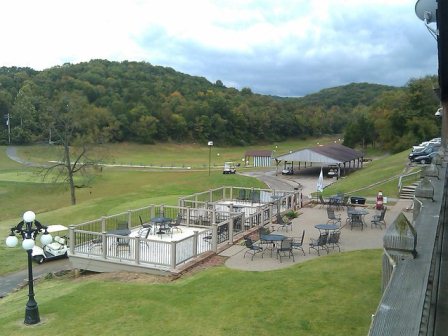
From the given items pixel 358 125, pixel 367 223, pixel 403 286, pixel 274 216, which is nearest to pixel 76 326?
pixel 403 286

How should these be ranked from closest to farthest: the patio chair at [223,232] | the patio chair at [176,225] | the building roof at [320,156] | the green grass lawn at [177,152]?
the patio chair at [223,232]
the patio chair at [176,225]
the building roof at [320,156]
the green grass lawn at [177,152]

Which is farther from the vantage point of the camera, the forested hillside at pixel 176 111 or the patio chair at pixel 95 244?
the forested hillside at pixel 176 111

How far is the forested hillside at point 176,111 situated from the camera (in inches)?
3433

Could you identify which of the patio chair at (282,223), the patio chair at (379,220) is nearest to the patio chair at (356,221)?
the patio chair at (379,220)

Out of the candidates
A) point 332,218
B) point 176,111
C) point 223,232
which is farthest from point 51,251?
point 176,111

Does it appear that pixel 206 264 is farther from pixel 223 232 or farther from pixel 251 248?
pixel 223 232

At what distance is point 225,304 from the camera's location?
455 inches

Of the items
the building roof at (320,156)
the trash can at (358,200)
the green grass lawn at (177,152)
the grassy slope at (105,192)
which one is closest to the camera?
the trash can at (358,200)

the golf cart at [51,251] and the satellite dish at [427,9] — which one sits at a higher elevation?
the satellite dish at [427,9]

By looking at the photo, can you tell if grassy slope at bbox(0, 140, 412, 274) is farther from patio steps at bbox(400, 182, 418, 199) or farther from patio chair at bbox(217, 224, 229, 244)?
patio chair at bbox(217, 224, 229, 244)

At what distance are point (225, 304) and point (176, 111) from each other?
123190 mm

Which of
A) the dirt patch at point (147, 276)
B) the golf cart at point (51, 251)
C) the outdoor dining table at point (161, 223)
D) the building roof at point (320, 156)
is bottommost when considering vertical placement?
the golf cart at point (51, 251)

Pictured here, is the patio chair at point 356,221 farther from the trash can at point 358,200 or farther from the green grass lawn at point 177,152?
the green grass lawn at point 177,152

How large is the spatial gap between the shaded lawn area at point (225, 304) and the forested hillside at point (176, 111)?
71381 mm
